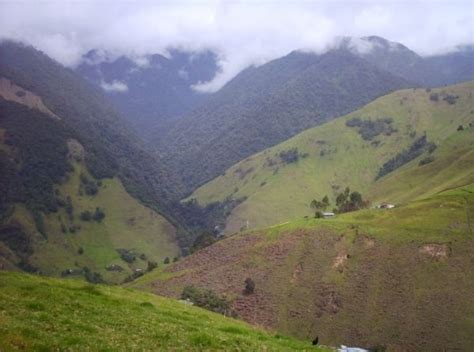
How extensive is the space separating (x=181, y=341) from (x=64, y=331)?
189 inches

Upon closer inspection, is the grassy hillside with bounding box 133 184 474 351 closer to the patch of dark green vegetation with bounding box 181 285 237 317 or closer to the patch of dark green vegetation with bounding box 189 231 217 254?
the patch of dark green vegetation with bounding box 181 285 237 317

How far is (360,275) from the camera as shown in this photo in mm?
129500

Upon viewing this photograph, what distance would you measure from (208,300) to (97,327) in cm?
9867

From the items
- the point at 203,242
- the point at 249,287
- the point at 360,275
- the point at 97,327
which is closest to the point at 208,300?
the point at 249,287

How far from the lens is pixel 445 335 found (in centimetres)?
10312

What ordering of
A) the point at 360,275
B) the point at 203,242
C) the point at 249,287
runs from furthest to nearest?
the point at 203,242 → the point at 249,287 → the point at 360,275

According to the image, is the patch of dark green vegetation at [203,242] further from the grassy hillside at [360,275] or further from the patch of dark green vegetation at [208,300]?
the patch of dark green vegetation at [208,300]

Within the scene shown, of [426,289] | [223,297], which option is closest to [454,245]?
[426,289]

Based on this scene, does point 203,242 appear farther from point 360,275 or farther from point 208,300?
point 360,275

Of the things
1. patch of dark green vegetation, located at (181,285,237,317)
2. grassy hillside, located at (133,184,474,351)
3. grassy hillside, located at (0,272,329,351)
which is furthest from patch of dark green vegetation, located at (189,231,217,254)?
grassy hillside, located at (0,272,329,351)

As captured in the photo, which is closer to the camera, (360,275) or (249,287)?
(360,275)

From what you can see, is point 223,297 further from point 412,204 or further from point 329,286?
point 412,204

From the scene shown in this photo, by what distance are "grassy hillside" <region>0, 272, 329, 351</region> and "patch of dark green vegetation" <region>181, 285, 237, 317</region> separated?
87.6 metres

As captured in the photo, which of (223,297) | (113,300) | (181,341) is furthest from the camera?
(223,297)
